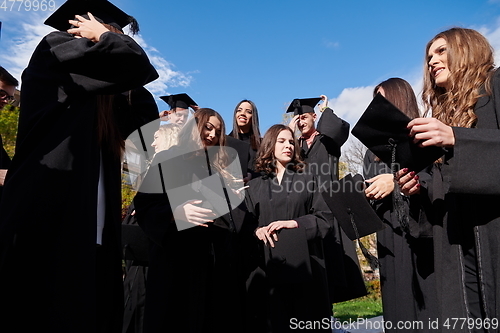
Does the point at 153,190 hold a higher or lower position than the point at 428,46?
lower

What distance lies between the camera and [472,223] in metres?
2.10

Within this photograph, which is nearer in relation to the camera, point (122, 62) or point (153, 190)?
point (122, 62)

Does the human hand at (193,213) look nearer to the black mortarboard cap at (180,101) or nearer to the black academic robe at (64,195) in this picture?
the black academic robe at (64,195)

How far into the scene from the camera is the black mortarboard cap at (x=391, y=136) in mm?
2102

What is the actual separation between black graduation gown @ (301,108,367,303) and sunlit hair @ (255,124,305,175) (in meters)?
0.16

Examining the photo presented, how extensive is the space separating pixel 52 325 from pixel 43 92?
3.58ft

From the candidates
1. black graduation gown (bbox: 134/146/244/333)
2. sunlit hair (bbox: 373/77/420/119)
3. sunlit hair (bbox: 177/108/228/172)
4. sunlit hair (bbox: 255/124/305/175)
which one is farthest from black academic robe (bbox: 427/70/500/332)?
sunlit hair (bbox: 255/124/305/175)

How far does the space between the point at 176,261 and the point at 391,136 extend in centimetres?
173

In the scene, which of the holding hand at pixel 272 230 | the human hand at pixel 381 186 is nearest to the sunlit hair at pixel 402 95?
the human hand at pixel 381 186

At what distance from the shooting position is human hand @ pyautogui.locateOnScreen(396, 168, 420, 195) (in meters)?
2.41

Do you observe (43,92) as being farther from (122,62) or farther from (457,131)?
(457,131)

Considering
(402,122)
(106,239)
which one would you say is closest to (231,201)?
(106,239)

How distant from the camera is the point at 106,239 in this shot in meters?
2.07

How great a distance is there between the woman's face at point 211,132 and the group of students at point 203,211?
0.05ft
